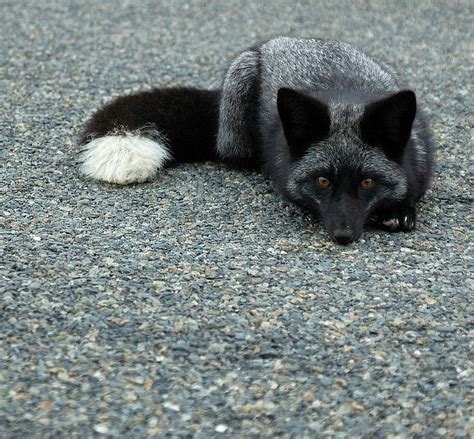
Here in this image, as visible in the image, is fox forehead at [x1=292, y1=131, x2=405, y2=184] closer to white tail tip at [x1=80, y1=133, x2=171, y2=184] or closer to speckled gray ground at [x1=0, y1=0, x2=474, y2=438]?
speckled gray ground at [x1=0, y1=0, x2=474, y2=438]

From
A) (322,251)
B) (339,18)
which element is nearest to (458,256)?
(322,251)

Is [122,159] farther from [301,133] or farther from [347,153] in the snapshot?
[347,153]

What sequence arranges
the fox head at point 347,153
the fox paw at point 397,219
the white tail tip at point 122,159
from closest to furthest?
1. the fox head at point 347,153
2. the fox paw at point 397,219
3. the white tail tip at point 122,159

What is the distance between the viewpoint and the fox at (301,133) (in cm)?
586

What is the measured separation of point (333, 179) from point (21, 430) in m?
2.92

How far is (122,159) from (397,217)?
223 cm

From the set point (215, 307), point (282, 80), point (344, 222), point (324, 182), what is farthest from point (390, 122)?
point (215, 307)

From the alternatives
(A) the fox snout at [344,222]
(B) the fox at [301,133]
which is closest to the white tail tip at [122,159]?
(B) the fox at [301,133]

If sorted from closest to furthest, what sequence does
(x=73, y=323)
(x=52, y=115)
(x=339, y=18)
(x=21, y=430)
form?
(x=21, y=430) < (x=73, y=323) < (x=52, y=115) < (x=339, y=18)

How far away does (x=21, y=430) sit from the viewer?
3830 millimetres

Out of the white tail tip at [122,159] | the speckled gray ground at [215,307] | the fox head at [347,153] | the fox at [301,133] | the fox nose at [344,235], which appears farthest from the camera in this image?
the white tail tip at [122,159]

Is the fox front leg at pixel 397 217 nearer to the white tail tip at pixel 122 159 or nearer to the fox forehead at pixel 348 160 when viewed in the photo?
the fox forehead at pixel 348 160

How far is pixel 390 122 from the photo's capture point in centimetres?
584

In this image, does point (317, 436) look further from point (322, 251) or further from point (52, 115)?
point (52, 115)
